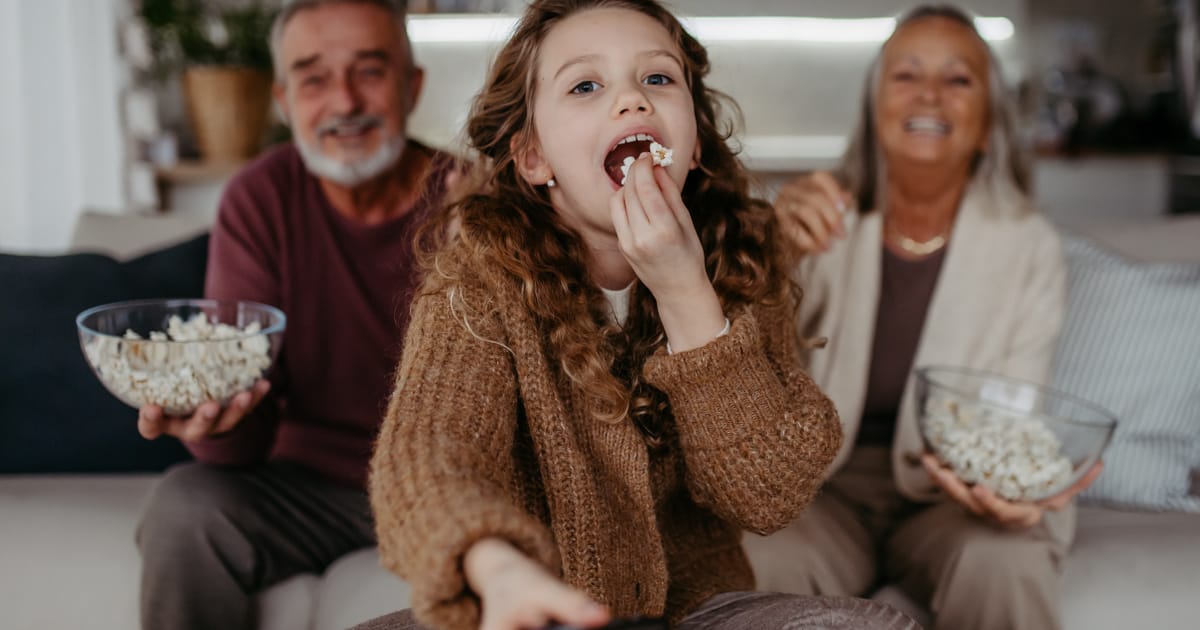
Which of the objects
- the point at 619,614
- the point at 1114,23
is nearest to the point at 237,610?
the point at 619,614

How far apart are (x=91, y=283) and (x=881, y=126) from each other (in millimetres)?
1501

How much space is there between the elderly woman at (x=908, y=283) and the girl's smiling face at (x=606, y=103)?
50 centimetres

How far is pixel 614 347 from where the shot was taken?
3.96ft

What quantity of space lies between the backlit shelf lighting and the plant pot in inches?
35.6

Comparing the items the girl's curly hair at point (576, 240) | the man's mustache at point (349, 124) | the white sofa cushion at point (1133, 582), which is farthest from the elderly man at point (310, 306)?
the white sofa cushion at point (1133, 582)

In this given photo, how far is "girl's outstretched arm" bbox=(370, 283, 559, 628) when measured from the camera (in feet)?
2.44

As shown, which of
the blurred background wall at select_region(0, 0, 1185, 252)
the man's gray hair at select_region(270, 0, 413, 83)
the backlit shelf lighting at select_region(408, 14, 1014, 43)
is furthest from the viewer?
the backlit shelf lighting at select_region(408, 14, 1014, 43)

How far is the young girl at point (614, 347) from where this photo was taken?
1.06 meters

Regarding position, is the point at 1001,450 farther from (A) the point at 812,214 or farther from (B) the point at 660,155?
(B) the point at 660,155

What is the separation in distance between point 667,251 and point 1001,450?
652mm

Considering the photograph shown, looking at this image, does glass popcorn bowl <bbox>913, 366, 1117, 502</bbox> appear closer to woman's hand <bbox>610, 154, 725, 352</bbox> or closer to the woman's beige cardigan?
the woman's beige cardigan

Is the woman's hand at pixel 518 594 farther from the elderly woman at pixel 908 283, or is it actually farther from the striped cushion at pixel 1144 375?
the striped cushion at pixel 1144 375

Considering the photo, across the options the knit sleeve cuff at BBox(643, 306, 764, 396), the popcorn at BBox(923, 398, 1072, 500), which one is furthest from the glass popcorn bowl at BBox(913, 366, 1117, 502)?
the knit sleeve cuff at BBox(643, 306, 764, 396)

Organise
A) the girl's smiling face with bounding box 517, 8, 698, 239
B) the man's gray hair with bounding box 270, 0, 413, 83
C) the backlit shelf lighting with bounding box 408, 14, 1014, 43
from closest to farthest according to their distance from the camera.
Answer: the girl's smiling face with bounding box 517, 8, 698, 239, the man's gray hair with bounding box 270, 0, 413, 83, the backlit shelf lighting with bounding box 408, 14, 1014, 43
